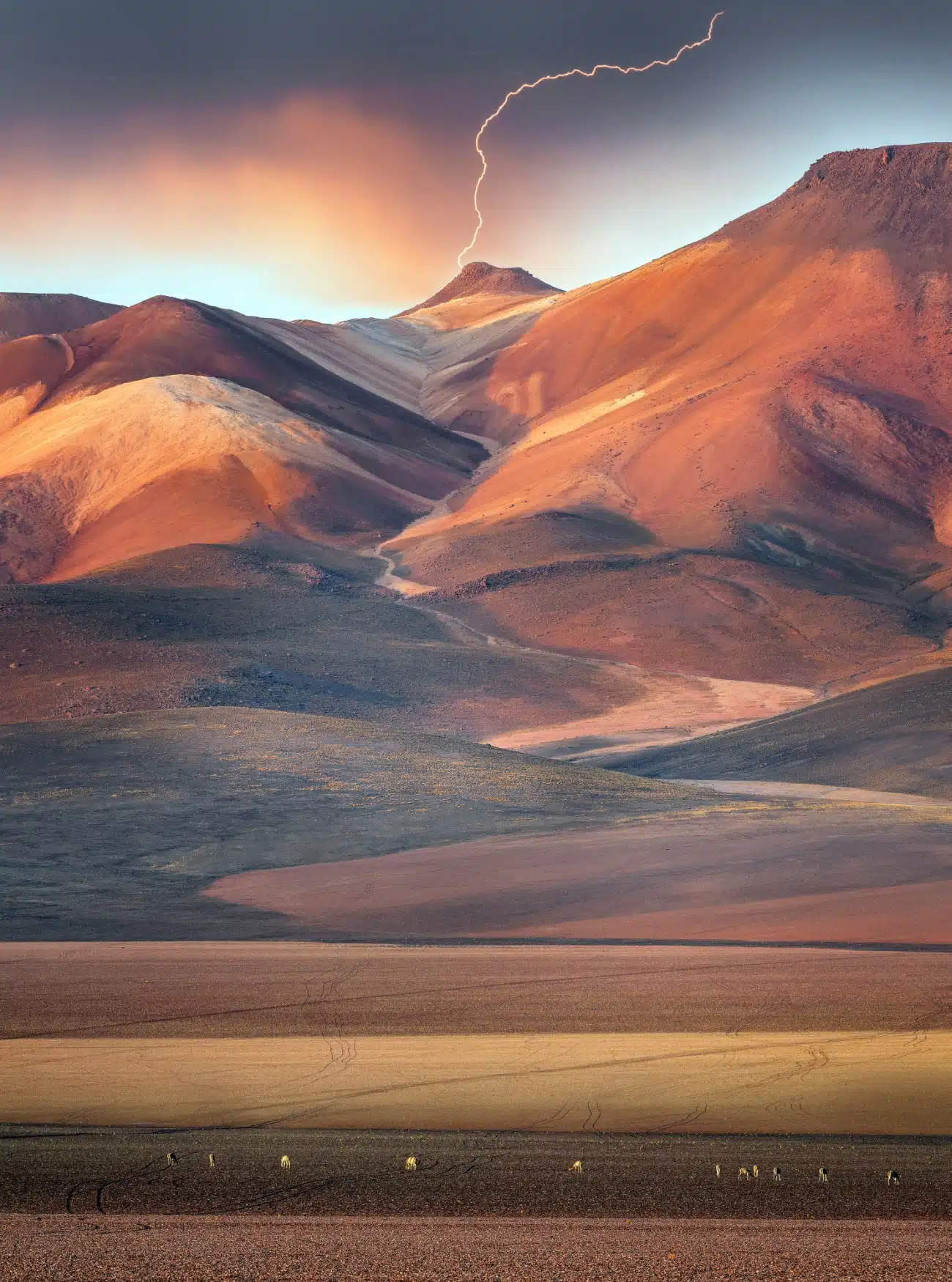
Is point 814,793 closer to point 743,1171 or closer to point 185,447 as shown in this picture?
point 743,1171

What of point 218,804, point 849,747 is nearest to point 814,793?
point 849,747

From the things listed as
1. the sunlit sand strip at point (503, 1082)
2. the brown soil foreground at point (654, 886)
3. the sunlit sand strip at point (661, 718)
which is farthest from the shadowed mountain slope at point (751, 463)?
the sunlit sand strip at point (503, 1082)

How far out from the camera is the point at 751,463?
3531 inches

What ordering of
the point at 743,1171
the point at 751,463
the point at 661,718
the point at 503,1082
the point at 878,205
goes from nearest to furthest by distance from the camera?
the point at 743,1171 < the point at 503,1082 < the point at 661,718 < the point at 751,463 < the point at 878,205

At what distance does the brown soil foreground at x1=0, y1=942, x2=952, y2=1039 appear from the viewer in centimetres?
1493

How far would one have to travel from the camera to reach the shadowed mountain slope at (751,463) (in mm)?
75062

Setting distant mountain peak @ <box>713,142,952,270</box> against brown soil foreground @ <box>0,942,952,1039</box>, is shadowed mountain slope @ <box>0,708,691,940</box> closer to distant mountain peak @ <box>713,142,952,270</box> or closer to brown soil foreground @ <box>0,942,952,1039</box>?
brown soil foreground @ <box>0,942,952,1039</box>

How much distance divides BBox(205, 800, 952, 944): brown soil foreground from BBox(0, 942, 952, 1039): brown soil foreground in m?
1.87

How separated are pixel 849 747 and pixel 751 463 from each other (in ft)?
A: 160

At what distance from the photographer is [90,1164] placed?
1013 centimetres

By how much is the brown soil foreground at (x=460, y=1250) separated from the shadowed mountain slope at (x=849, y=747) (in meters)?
30.7

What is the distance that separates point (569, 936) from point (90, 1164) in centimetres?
1189

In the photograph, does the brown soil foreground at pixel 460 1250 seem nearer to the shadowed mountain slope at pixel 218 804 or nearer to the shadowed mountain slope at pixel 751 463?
the shadowed mountain slope at pixel 218 804

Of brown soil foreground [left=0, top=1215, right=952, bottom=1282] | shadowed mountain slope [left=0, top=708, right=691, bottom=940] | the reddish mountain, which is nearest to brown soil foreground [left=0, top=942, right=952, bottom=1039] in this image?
shadowed mountain slope [left=0, top=708, right=691, bottom=940]
